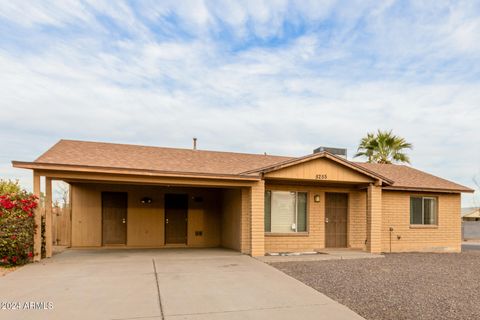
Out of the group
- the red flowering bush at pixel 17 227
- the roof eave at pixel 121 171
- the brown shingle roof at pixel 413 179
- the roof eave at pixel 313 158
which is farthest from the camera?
the brown shingle roof at pixel 413 179

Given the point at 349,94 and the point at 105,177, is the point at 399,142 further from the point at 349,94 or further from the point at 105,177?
the point at 105,177

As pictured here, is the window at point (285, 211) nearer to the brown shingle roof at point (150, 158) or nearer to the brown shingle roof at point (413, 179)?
the brown shingle roof at point (150, 158)

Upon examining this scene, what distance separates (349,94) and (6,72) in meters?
15.1

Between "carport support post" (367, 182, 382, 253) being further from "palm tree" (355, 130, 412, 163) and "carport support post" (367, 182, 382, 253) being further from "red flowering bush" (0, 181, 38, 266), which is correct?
"palm tree" (355, 130, 412, 163)

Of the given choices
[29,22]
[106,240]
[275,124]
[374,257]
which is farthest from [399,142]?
[29,22]

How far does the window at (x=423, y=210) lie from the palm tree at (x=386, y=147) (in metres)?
8.78

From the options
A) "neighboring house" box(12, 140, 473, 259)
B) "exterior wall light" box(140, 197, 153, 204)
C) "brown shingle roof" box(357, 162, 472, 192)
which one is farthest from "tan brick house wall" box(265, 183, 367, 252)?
"exterior wall light" box(140, 197, 153, 204)

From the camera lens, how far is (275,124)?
22484 mm

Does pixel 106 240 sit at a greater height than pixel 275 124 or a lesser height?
lesser

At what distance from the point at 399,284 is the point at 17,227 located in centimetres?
923

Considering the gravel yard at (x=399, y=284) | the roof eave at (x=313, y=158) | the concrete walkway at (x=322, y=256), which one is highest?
the roof eave at (x=313, y=158)

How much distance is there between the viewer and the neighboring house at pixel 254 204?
1130cm

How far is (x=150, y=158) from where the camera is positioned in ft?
42.1

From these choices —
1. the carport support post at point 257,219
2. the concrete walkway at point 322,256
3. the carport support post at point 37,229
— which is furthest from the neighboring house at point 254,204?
the carport support post at point 37,229
